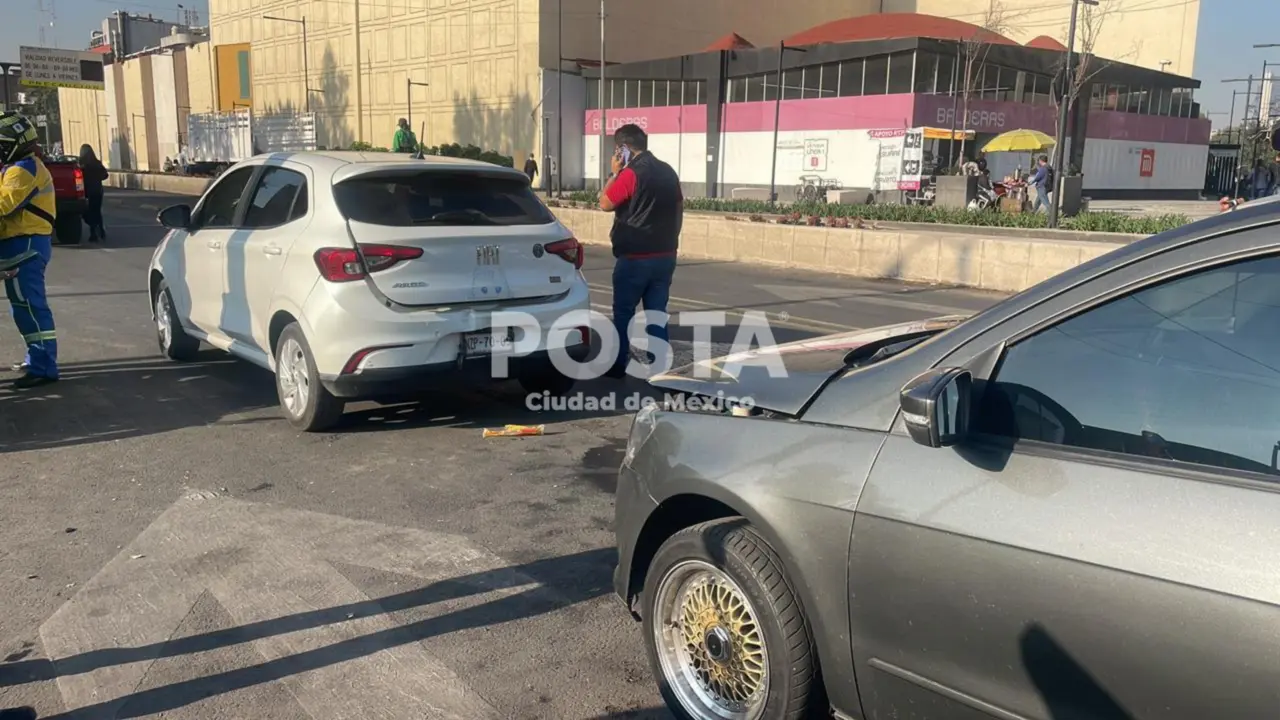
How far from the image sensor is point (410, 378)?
5781mm

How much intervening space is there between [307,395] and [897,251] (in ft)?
34.0

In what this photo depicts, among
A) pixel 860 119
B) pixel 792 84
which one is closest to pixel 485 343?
pixel 860 119

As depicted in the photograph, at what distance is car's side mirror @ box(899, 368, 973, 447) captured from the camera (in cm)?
216

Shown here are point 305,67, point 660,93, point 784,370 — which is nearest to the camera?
→ point 784,370

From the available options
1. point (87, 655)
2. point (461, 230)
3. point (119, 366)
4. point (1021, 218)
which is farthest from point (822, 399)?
point (1021, 218)

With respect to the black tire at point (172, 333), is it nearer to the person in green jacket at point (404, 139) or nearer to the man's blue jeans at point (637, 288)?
the man's blue jeans at point (637, 288)

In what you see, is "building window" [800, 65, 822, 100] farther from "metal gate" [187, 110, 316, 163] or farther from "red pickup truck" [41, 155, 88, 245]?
"red pickup truck" [41, 155, 88, 245]

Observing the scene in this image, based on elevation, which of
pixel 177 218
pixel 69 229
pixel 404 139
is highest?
pixel 404 139

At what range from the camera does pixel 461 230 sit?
593 centimetres

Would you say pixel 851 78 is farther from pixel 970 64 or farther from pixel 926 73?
pixel 970 64

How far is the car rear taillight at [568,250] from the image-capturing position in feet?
20.9

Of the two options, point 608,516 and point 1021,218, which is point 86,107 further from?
point 608,516

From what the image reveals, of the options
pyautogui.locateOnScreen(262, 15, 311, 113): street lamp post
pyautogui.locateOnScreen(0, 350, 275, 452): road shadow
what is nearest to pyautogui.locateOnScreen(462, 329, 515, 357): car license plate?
pyautogui.locateOnScreen(0, 350, 275, 452): road shadow

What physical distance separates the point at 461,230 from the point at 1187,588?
4787 mm
